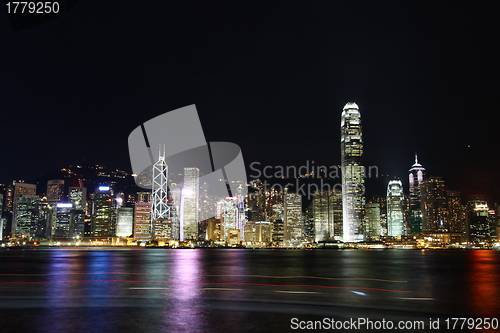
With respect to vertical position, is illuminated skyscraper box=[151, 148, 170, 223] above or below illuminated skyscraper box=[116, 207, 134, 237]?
above

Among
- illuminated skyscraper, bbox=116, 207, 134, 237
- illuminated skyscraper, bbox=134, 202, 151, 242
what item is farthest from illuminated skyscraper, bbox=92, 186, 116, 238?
illuminated skyscraper, bbox=134, 202, 151, 242

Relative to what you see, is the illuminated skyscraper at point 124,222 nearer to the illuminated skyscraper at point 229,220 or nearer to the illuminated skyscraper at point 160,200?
the illuminated skyscraper at point 160,200

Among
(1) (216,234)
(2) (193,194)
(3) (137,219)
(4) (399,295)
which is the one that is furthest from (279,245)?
(4) (399,295)

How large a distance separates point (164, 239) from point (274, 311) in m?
157

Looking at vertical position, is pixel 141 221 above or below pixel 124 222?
above

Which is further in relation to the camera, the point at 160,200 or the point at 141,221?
the point at 141,221

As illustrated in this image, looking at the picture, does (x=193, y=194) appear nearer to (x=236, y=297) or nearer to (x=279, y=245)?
(x=279, y=245)

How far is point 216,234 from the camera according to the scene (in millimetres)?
195250

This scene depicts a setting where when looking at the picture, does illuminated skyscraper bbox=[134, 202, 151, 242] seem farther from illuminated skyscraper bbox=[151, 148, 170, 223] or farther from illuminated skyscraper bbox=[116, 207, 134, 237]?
illuminated skyscraper bbox=[116, 207, 134, 237]

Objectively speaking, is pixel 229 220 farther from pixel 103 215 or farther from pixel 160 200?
pixel 103 215

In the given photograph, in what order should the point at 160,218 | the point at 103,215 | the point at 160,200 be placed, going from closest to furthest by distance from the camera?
the point at 160,200 → the point at 160,218 → the point at 103,215

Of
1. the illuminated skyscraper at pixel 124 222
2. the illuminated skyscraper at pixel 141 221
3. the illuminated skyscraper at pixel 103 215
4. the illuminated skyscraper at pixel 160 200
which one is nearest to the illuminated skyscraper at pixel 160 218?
the illuminated skyscraper at pixel 160 200

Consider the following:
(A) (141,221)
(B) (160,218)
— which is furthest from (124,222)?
(B) (160,218)

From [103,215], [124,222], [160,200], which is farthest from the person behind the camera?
[124,222]
